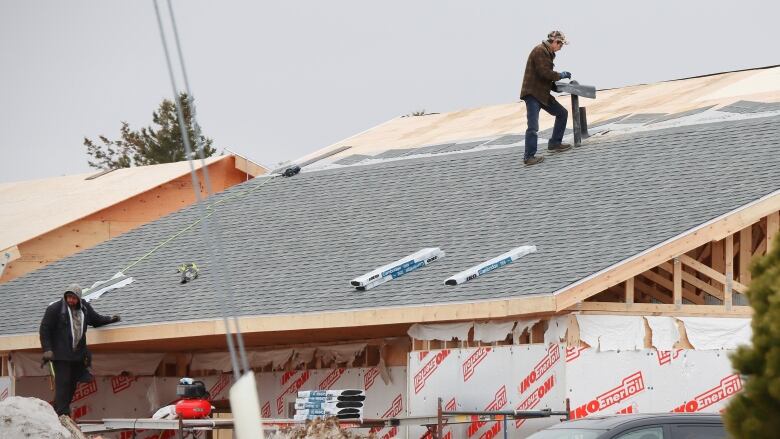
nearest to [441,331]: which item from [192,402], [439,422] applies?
[439,422]

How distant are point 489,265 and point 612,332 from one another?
Result: 1709 millimetres

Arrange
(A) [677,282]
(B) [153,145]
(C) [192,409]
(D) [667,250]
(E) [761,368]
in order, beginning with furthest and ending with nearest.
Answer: (B) [153,145]
(C) [192,409]
(A) [677,282]
(D) [667,250]
(E) [761,368]

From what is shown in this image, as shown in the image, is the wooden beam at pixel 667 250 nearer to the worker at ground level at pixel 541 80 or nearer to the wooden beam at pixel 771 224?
the wooden beam at pixel 771 224

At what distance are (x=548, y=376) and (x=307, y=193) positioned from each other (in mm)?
9527

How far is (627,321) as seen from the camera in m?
15.6

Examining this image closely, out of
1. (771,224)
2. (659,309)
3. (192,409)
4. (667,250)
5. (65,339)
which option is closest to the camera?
(667,250)

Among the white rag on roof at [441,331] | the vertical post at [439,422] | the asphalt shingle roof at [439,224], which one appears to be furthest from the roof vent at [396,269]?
the vertical post at [439,422]

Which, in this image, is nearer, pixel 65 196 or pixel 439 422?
pixel 439 422

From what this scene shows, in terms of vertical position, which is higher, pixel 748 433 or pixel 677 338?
pixel 748 433

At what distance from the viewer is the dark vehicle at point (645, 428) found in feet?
36.6

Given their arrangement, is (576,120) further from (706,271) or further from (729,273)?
(706,271)

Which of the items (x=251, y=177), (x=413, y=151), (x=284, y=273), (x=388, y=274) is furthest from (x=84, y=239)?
(x=388, y=274)

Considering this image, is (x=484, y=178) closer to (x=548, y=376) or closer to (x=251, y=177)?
(x=548, y=376)

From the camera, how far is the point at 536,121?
67.1 ft
